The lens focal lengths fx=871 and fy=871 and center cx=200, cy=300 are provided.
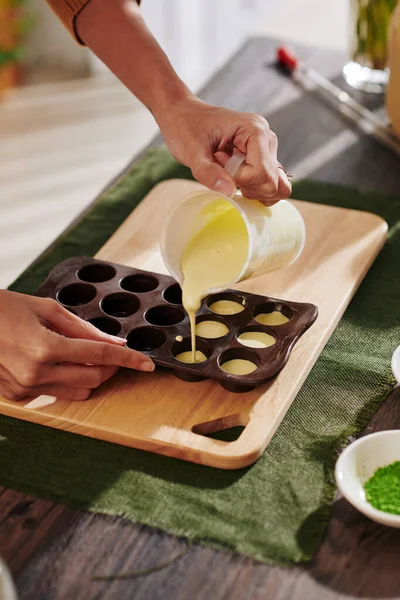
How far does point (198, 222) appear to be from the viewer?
1.55m

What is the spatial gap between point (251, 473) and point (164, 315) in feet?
1.43

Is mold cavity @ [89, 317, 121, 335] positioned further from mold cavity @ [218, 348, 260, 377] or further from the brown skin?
mold cavity @ [218, 348, 260, 377]

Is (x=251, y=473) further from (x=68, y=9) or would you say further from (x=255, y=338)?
(x=68, y=9)

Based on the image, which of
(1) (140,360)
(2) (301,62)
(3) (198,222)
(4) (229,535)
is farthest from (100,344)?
(2) (301,62)

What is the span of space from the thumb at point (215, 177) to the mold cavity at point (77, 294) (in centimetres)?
32

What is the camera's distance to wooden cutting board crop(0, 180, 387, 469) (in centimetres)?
134

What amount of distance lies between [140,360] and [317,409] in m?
0.30

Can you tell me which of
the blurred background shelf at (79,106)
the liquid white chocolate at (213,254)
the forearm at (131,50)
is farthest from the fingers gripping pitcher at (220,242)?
the blurred background shelf at (79,106)

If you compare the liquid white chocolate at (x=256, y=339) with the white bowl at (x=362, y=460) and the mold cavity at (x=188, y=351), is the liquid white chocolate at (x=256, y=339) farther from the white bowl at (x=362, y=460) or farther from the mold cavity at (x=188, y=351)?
the white bowl at (x=362, y=460)

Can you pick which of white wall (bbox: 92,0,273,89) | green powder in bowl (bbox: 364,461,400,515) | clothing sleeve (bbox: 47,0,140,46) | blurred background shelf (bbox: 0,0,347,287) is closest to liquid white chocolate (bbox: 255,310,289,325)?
green powder in bowl (bbox: 364,461,400,515)

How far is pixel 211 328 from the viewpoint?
1.60 m

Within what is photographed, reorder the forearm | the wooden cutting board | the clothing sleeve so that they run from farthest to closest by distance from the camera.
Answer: the clothing sleeve, the forearm, the wooden cutting board

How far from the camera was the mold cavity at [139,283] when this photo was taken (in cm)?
172

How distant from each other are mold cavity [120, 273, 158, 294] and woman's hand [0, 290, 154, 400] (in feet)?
0.85
